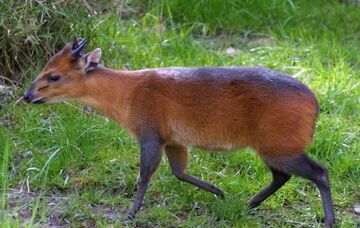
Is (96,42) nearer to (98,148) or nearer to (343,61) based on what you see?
(98,148)

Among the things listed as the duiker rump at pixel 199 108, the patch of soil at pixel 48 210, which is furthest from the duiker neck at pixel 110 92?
the patch of soil at pixel 48 210

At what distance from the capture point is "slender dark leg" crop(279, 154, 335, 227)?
221 inches

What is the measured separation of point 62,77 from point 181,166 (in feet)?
3.18

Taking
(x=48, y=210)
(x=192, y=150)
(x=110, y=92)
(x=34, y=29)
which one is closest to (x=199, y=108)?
(x=110, y=92)

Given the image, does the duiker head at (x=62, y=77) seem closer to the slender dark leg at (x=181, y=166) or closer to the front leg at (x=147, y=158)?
the front leg at (x=147, y=158)

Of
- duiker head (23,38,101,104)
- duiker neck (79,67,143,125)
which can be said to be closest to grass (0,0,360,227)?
duiker head (23,38,101,104)

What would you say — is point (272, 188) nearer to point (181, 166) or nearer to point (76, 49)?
point (181, 166)

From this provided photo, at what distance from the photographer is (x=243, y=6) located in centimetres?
910

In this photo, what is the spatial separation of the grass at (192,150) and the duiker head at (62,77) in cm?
46

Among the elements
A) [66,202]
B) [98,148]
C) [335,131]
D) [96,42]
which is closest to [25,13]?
[96,42]

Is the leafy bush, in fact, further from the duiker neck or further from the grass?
the duiker neck

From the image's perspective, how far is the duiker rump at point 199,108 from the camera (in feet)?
18.4

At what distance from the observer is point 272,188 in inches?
234

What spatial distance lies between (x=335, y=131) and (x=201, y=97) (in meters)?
1.43
